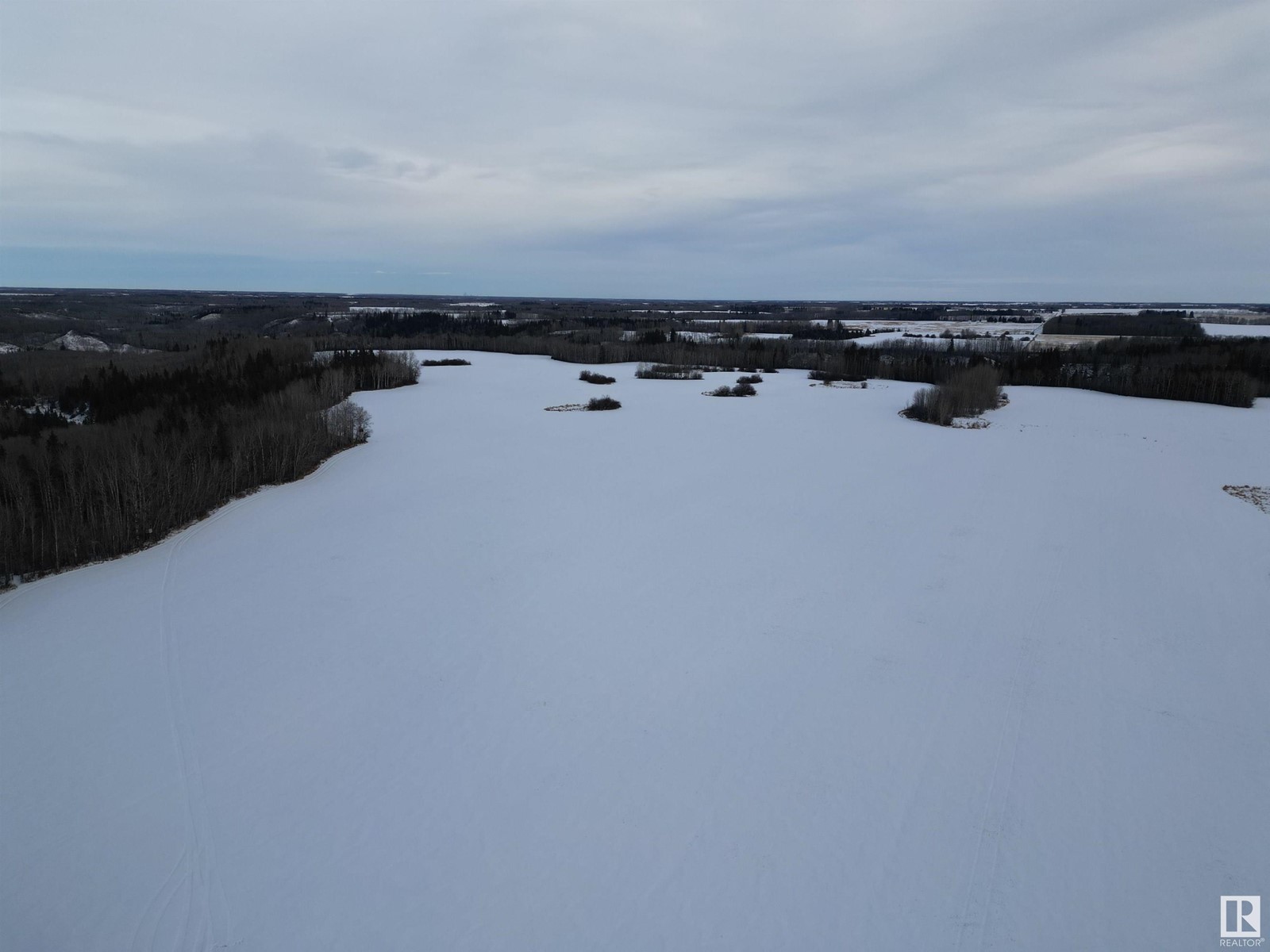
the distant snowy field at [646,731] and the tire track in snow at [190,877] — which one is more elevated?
the distant snowy field at [646,731]


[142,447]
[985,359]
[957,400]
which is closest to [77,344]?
[142,447]

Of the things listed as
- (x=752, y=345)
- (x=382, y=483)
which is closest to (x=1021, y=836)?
(x=382, y=483)

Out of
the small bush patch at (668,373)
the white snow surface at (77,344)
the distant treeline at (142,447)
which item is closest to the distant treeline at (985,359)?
the small bush patch at (668,373)

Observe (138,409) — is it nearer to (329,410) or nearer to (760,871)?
→ (329,410)

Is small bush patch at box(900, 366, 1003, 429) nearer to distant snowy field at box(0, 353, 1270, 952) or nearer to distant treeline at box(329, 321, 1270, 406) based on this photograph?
distant treeline at box(329, 321, 1270, 406)

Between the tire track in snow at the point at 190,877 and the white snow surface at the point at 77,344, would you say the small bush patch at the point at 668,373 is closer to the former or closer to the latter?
the tire track in snow at the point at 190,877

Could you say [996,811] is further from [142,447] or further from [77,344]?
[77,344]
